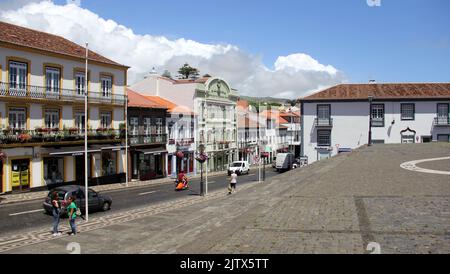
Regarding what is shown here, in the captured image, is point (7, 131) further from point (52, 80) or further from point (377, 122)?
point (377, 122)

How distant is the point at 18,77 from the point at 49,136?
4473mm

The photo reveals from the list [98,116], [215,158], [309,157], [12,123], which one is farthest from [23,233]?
[215,158]

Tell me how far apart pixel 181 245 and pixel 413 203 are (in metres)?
6.82

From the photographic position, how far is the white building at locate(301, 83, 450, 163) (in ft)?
139

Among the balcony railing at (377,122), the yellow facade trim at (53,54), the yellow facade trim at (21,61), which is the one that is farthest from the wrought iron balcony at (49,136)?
the balcony railing at (377,122)

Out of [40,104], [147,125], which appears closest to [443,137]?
[147,125]

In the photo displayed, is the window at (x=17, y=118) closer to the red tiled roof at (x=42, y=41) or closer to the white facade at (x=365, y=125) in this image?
the red tiled roof at (x=42, y=41)

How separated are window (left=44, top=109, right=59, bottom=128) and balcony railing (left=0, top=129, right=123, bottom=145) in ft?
2.58

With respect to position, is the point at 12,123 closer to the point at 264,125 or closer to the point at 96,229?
the point at 96,229

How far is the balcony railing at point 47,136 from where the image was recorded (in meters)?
28.2

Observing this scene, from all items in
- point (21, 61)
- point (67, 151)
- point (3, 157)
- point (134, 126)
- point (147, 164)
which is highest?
point (21, 61)

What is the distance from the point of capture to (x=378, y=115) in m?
43.2

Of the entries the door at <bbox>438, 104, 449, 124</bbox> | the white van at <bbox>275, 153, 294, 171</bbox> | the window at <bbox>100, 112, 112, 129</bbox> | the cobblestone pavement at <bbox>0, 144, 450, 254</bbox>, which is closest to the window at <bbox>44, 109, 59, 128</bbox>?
the window at <bbox>100, 112, 112, 129</bbox>

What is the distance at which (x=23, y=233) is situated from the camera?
16.0 m
